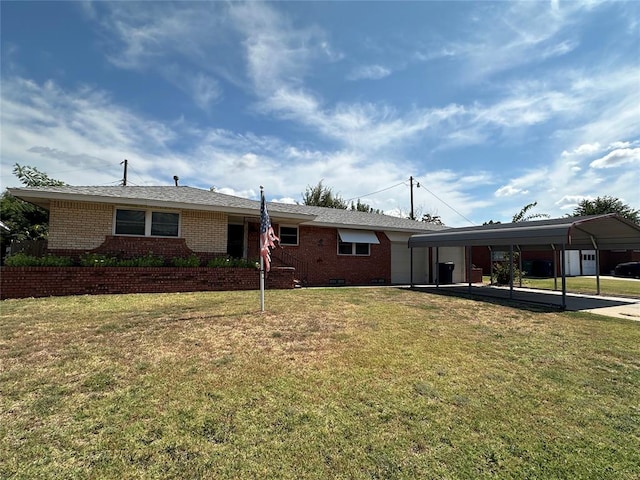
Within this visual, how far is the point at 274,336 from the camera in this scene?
5945mm

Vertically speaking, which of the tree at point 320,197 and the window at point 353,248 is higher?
the tree at point 320,197

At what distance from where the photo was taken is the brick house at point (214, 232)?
11.5 meters

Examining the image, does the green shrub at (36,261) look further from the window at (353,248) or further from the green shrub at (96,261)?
the window at (353,248)

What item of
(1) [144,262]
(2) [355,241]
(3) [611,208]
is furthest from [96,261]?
(3) [611,208]

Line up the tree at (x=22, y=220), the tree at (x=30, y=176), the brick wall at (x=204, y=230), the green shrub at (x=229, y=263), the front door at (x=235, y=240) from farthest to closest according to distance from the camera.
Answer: the tree at (x=30, y=176), the tree at (x=22, y=220), the front door at (x=235, y=240), the brick wall at (x=204, y=230), the green shrub at (x=229, y=263)

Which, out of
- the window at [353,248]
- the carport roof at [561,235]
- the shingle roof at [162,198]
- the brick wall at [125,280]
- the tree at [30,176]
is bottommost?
the brick wall at [125,280]

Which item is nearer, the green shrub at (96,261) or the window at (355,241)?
the green shrub at (96,261)

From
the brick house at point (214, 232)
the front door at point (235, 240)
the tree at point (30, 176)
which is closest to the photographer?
the brick house at point (214, 232)

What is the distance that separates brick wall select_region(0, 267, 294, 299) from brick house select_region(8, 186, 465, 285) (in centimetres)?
159

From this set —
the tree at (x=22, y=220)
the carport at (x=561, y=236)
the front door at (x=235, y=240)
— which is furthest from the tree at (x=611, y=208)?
the tree at (x=22, y=220)

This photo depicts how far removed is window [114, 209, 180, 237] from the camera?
12188mm

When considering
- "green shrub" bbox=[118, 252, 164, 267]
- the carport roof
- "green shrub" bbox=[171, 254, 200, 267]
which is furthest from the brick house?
the carport roof

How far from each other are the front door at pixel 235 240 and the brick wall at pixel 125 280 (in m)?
3.92

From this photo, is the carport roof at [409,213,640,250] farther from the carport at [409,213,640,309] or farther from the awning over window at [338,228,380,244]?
the awning over window at [338,228,380,244]
